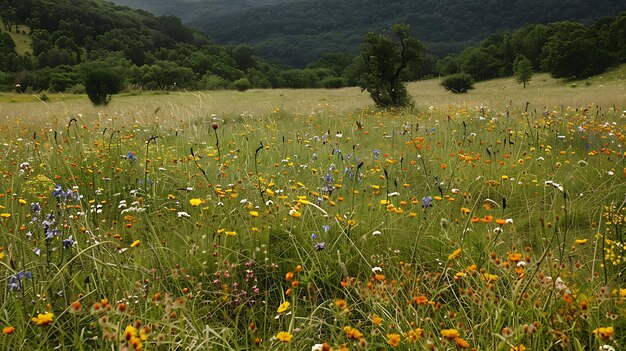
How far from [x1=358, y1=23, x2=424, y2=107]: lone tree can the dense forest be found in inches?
18.9

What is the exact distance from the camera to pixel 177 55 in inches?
3617

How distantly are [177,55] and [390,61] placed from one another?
8498cm

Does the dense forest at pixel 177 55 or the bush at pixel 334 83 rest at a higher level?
the dense forest at pixel 177 55

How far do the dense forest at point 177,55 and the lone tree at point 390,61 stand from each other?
1.57 ft

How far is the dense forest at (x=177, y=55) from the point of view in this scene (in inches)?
1939

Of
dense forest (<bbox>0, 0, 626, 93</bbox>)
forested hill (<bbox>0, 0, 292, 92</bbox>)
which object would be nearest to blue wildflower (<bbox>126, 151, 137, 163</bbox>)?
dense forest (<bbox>0, 0, 626, 93</bbox>)

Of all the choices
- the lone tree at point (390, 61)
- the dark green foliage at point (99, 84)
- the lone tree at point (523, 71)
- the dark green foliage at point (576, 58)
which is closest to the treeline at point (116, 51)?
the lone tree at point (523, 71)

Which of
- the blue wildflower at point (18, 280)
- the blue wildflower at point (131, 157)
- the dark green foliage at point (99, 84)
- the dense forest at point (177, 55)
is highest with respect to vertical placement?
the dense forest at point (177, 55)

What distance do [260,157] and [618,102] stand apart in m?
11.4

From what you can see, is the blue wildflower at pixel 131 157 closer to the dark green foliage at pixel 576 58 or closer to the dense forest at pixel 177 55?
the dense forest at pixel 177 55

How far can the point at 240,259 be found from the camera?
2496 millimetres

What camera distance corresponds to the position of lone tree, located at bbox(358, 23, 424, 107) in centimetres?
1672

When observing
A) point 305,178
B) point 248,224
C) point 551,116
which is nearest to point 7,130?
point 305,178

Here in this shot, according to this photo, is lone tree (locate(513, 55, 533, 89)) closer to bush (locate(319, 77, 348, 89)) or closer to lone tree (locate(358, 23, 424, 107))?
lone tree (locate(358, 23, 424, 107))
